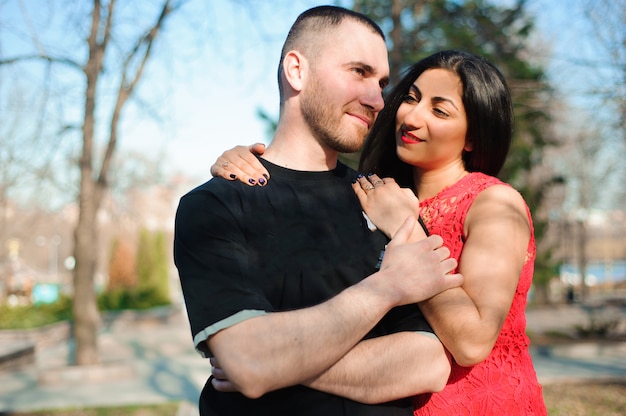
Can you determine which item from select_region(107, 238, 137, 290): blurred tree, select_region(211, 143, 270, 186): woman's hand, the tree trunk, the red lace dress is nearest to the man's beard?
select_region(211, 143, 270, 186): woman's hand

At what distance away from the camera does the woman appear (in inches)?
82.1

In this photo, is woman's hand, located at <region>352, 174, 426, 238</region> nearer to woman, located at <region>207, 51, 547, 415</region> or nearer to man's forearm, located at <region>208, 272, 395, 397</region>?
woman, located at <region>207, 51, 547, 415</region>

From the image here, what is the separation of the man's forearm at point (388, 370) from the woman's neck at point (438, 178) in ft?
2.63

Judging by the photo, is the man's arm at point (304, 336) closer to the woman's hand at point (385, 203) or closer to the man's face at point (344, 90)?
the woman's hand at point (385, 203)

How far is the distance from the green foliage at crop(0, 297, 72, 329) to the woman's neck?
14998mm

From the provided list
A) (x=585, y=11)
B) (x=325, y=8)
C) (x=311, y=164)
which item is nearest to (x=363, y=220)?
(x=311, y=164)

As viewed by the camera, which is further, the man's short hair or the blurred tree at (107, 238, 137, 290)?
the blurred tree at (107, 238, 137, 290)

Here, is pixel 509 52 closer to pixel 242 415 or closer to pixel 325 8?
pixel 325 8

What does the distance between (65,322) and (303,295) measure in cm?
1614

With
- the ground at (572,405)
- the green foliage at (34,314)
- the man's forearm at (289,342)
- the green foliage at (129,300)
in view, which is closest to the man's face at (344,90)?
the man's forearm at (289,342)

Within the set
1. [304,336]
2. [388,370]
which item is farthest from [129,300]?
[304,336]

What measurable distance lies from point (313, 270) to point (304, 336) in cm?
29

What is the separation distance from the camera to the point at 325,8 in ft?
7.79

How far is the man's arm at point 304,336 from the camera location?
65.9 inches
